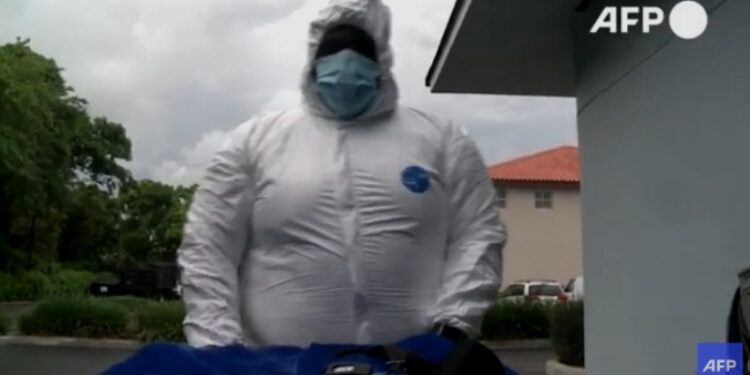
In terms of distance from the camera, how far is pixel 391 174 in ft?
7.44

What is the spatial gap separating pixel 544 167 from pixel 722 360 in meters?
29.2

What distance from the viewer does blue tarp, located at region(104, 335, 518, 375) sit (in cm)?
186

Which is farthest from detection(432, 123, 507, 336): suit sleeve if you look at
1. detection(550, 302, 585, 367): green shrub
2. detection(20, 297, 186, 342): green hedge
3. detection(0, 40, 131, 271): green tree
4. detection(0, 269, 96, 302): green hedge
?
detection(0, 269, 96, 302): green hedge

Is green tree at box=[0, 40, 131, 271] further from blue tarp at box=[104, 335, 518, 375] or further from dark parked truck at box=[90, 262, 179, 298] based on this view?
blue tarp at box=[104, 335, 518, 375]

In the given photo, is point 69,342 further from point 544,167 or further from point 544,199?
point 544,167

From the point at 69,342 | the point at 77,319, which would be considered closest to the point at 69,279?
the point at 77,319

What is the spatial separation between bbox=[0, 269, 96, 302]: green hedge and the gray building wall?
25.0m

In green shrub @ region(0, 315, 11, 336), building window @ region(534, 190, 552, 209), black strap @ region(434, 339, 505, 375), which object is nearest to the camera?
black strap @ region(434, 339, 505, 375)

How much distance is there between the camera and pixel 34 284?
107 ft

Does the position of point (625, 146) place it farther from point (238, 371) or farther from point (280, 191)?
point (238, 371)

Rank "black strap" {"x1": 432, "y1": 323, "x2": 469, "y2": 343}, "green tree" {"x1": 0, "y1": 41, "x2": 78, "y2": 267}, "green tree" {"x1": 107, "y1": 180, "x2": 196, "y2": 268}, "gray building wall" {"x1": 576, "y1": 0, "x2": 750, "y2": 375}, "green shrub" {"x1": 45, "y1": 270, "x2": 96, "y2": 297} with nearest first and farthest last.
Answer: "black strap" {"x1": 432, "y1": 323, "x2": 469, "y2": 343}
"gray building wall" {"x1": 576, "y1": 0, "x2": 750, "y2": 375}
"green tree" {"x1": 0, "y1": 41, "x2": 78, "y2": 267}
"green shrub" {"x1": 45, "y1": 270, "x2": 96, "y2": 297}
"green tree" {"x1": 107, "y1": 180, "x2": 196, "y2": 268}

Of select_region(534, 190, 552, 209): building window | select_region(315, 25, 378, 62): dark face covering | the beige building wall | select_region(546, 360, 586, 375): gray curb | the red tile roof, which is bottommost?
select_region(546, 360, 586, 375): gray curb

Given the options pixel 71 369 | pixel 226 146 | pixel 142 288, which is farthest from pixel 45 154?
pixel 226 146

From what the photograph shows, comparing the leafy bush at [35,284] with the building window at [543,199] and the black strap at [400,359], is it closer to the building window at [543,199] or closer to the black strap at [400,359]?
the building window at [543,199]
